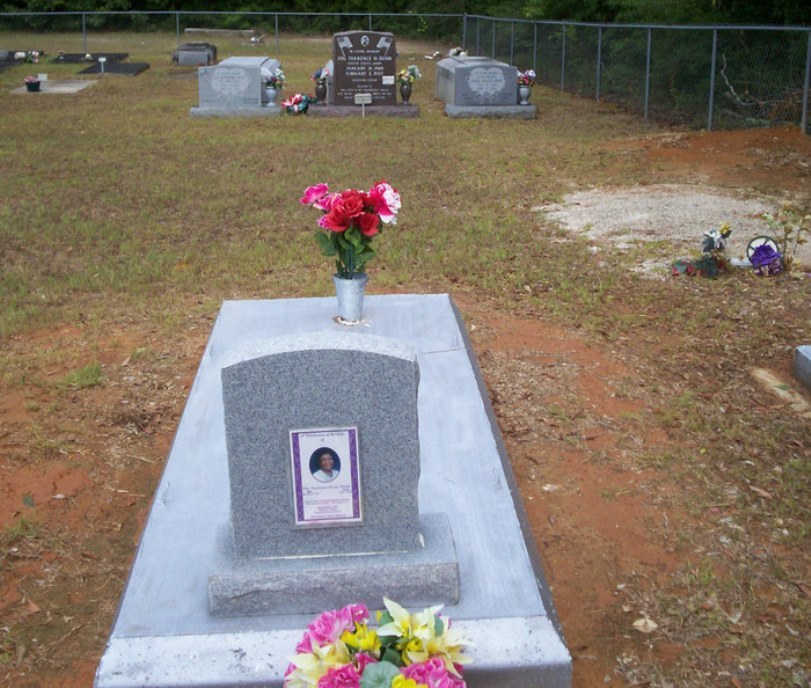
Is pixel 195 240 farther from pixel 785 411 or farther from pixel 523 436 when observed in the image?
pixel 785 411

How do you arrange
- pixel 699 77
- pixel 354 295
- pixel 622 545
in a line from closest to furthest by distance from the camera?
pixel 622 545, pixel 354 295, pixel 699 77

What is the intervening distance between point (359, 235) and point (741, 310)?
10.3ft

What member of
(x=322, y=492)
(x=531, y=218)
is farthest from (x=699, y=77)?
(x=322, y=492)

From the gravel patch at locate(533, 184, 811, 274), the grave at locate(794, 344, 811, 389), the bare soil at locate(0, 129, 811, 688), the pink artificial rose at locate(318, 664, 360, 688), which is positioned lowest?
the bare soil at locate(0, 129, 811, 688)

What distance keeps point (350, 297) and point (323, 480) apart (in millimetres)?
2955

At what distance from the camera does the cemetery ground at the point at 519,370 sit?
415cm

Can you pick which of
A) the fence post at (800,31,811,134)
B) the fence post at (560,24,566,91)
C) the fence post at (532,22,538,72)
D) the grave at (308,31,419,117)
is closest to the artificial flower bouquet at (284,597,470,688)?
the fence post at (800,31,811,134)

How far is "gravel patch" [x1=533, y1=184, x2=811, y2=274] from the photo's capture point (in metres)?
9.65

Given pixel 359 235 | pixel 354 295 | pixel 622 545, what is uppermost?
pixel 359 235

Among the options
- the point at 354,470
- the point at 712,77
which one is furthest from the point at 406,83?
the point at 354,470

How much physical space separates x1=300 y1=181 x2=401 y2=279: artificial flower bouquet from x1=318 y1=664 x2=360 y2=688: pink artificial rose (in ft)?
11.5

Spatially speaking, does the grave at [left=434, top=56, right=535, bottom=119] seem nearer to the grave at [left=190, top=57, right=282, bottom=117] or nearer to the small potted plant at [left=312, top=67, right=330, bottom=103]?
the small potted plant at [left=312, top=67, right=330, bottom=103]

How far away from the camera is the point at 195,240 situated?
32.5ft

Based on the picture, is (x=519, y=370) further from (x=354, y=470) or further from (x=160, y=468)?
(x=354, y=470)
